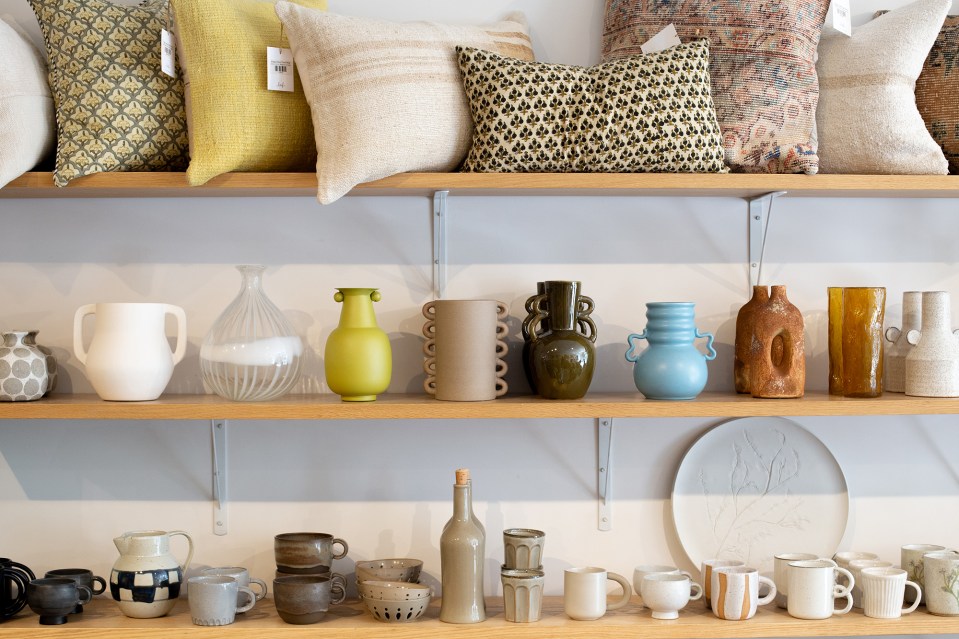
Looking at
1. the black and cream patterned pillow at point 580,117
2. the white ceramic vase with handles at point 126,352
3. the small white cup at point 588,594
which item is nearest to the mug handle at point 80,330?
the white ceramic vase with handles at point 126,352

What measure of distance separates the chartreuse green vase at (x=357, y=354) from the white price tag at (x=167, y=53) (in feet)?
1.59

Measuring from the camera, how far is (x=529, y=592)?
1652 millimetres

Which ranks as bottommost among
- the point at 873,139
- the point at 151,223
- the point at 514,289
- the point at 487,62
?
the point at 514,289

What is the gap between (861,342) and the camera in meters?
1.72

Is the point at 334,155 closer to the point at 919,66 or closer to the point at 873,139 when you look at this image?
the point at 873,139

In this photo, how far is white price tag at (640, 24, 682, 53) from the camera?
1691 mm

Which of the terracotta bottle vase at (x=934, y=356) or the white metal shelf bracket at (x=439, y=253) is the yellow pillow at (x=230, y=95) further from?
the terracotta bottle vase at (x=934, y=356)

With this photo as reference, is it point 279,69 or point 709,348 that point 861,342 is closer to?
point 709,348

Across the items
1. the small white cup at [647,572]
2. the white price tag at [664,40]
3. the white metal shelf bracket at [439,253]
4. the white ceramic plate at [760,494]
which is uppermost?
the white price tag at [664,40]

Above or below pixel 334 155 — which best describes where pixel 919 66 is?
above

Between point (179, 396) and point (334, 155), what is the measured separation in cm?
60

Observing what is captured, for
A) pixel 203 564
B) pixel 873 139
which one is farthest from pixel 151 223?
pixel 873 139

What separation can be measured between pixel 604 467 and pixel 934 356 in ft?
2.15

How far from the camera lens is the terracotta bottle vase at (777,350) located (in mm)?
1704
